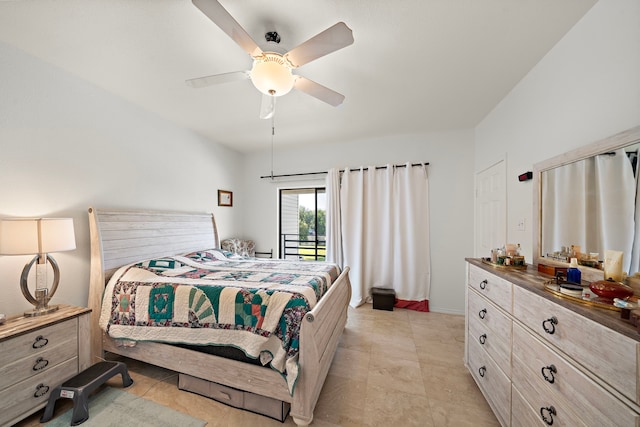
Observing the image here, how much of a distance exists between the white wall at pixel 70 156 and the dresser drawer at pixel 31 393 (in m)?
0.61

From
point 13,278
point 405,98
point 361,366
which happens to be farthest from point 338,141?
point 13,278

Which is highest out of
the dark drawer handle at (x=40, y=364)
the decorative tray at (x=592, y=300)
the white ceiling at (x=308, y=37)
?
the white ceiling at (x=308, y=37)

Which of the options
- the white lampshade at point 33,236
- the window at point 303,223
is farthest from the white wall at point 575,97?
the white lampshade at point 33,236

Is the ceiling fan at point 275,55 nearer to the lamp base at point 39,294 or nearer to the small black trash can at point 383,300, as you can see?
the lamp base at point 39,294

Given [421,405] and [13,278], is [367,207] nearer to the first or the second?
[421,405]

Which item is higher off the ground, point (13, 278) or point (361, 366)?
point (13, 278)

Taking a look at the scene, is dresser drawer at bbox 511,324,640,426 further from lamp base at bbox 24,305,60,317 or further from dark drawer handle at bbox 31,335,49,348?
lamp base at bbox 24,305,60,317

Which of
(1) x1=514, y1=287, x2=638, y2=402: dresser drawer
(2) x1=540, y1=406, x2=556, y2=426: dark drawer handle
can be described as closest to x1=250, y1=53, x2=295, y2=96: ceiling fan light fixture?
(1) x1=514, y1=287, x2=638, y2=402: dresser drawer

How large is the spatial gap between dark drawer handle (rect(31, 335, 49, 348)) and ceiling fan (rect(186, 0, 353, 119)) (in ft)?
6.79

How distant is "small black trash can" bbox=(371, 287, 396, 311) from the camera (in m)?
3.26

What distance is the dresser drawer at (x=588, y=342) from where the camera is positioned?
0.70m

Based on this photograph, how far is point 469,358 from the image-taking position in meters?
1.88

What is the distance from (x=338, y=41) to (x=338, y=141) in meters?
2.50

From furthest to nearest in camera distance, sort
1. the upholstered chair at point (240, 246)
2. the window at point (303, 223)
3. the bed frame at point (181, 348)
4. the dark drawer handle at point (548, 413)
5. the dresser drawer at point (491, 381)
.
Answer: the window at point (303, 223)
the upholstered chair at point (240, 246)
the bed frame at point (181, 348)
the dresser drawer at point (491, 381)
the dark drawer handle at point (548, 413)
